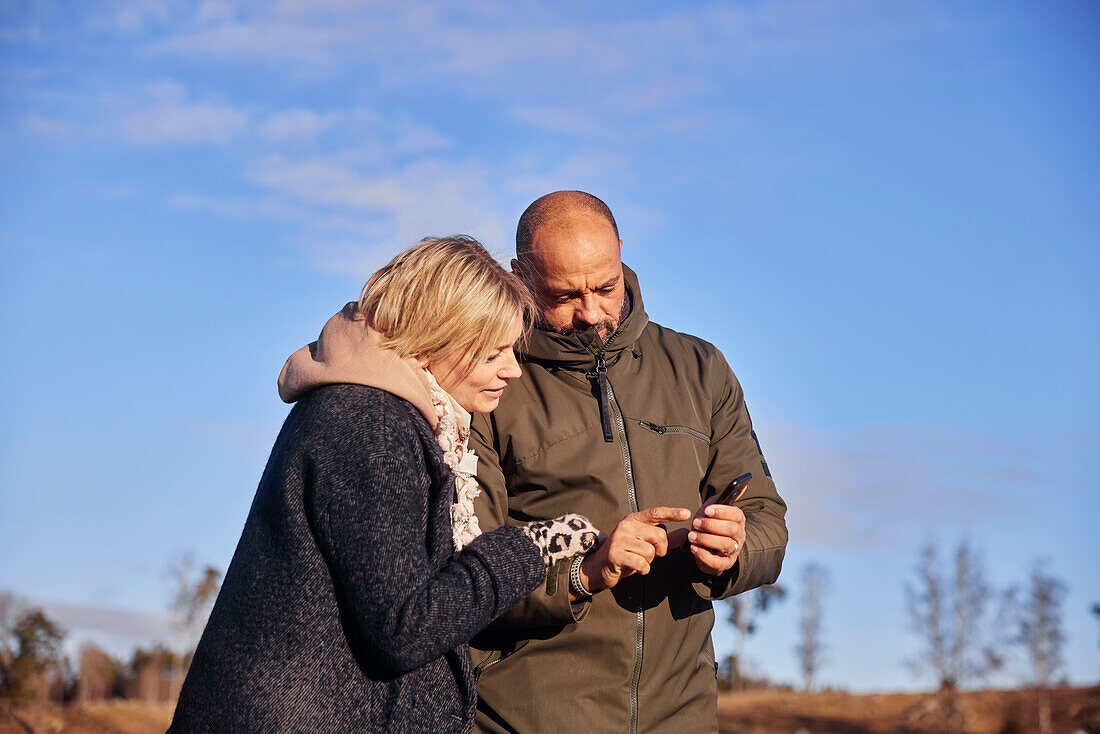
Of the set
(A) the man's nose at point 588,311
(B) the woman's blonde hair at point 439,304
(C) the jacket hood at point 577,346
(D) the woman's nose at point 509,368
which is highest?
(A) the man's nose at point 588,311

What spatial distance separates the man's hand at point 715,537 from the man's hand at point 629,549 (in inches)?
7.5

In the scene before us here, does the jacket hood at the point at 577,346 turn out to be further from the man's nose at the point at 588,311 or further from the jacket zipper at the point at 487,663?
the jacket zipper at the point at 487,663

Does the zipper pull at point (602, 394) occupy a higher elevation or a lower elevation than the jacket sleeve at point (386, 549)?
higher

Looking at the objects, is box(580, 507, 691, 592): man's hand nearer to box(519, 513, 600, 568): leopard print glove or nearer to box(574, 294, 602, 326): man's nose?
box(519, 513, 600, 568): leopard print glove

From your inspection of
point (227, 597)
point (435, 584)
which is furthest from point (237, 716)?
point (435, 584)

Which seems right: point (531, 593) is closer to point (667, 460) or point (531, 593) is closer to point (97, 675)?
point (667, 460)

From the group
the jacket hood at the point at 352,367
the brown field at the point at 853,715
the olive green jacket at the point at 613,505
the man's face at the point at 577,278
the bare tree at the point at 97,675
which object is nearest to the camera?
the jacket hood at the point at 352,367

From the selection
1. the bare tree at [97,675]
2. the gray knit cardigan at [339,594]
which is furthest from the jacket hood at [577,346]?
the bare tree at [97,675]

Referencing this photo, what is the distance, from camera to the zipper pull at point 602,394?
12.9 feet

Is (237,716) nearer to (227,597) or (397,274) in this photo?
(227,597)

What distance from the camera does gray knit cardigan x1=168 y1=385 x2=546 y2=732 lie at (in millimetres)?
2703

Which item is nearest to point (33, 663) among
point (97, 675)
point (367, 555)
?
point (97, 675)

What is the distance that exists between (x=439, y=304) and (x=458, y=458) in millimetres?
479

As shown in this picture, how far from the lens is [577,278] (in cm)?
414
